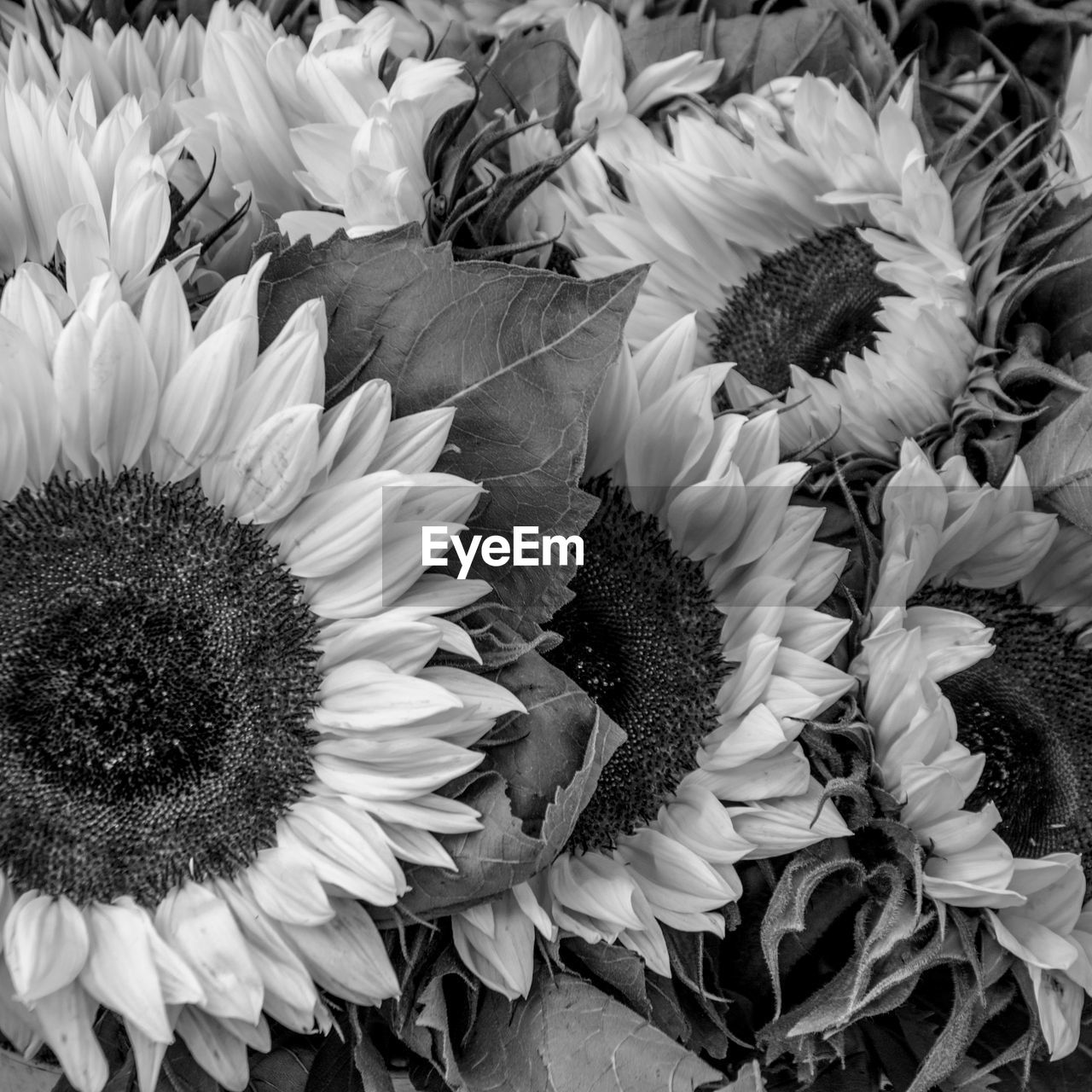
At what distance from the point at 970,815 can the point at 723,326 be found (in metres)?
0.33

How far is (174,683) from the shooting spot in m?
0.53

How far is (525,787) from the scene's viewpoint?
56 cm

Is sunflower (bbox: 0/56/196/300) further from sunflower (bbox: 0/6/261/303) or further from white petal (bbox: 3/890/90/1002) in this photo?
white petal (bbox: 3/890/90/1002)

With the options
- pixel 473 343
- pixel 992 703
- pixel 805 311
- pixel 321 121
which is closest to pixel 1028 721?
pixel 992 703

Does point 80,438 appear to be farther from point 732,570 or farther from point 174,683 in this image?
point 732,570

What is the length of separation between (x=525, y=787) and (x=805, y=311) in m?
0.35

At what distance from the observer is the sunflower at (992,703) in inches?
24.5

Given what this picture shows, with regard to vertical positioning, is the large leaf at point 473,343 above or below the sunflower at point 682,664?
above

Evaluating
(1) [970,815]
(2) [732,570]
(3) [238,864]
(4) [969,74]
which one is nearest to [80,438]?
(3) [238,864]

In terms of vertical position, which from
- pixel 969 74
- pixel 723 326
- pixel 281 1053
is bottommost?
pixel 281 1053

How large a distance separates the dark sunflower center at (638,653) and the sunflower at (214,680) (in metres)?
0.13

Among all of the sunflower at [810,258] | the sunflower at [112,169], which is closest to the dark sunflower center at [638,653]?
the sunflower at [810,258]

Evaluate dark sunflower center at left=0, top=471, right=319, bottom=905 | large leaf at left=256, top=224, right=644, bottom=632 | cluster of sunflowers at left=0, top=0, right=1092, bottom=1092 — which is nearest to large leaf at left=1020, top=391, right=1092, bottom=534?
cluster of sunflowers at left=0, top=0, right=1092, bottom=1092

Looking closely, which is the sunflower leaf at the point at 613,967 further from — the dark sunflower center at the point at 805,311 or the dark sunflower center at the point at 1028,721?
the dark sunflower center at the point at 805,311
